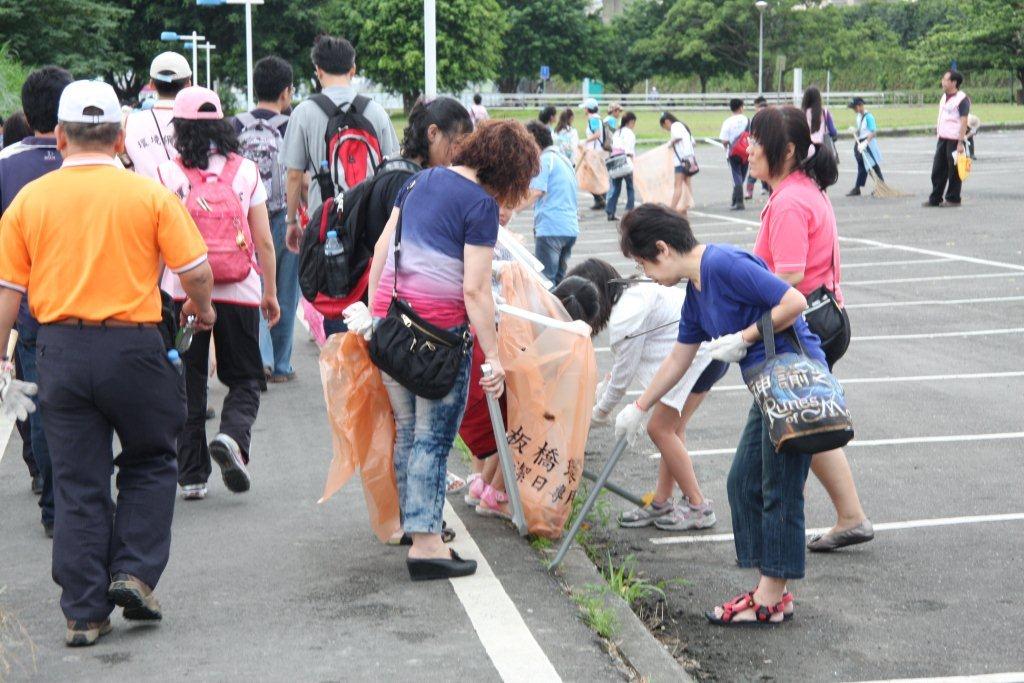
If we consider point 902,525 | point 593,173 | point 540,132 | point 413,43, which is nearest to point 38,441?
point 902,525

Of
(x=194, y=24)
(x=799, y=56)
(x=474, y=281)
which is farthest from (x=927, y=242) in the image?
(x=799, y=56)

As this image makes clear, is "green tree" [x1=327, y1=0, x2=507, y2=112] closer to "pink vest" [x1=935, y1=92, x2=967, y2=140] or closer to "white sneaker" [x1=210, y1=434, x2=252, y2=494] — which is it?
"pink vest" [x1=935, y1=92, x2=967, y2=140]

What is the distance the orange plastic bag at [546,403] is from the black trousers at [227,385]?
155 cm

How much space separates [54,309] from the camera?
4.56m

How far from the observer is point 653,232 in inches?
195

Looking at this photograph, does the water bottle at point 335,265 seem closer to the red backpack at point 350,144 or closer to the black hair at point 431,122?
the black hair at point 431,122

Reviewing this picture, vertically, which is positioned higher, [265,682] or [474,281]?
[474,281]

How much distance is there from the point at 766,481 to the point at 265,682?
1.88 meters

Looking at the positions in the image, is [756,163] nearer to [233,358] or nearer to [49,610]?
[233,358]

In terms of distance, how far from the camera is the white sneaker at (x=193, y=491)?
6.66 metres

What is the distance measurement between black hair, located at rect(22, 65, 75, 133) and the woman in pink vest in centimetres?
1646

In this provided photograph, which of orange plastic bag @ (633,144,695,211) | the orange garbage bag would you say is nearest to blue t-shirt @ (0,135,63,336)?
orange plastic bag @ (633,144,695,211)

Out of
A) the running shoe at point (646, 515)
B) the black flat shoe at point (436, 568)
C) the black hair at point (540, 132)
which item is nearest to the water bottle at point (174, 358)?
the black flat shoe at point (436, 568)

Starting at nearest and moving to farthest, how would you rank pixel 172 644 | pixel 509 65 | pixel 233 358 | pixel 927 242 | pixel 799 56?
pixel 172 644 < pixel 233 358 < pixel 927 242 < pixel 799 56 < pixel 509 65
